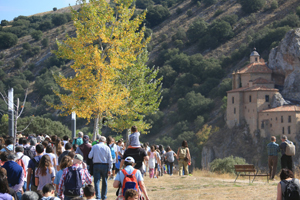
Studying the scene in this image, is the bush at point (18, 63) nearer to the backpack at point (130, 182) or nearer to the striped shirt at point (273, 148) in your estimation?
the striped shirt at point (273, 148)

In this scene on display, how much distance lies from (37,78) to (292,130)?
6802cm

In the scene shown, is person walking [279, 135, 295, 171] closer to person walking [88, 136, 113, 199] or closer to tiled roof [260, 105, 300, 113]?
person walking [88, 136, 113, 199]

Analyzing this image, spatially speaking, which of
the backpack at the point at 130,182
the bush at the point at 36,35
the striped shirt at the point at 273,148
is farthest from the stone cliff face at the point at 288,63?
the bush at the point at 36,35

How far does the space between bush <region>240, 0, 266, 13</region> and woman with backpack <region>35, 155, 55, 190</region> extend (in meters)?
109

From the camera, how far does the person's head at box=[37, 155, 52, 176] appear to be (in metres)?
9.16

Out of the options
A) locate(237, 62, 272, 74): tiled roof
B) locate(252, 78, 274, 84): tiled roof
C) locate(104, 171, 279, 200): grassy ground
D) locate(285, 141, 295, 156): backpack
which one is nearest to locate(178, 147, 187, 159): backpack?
locate(104, 171, 279, 200): grassy ground

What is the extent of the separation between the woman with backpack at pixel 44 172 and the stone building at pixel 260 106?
6607 cm

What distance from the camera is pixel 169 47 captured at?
11781 cm

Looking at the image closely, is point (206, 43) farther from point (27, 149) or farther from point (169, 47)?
point (27, 149)

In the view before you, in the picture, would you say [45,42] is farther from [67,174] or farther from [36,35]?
[67,174]

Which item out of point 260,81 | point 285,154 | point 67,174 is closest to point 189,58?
point 260,81

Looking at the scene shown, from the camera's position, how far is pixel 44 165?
9.16 m

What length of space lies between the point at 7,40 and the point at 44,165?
123 m

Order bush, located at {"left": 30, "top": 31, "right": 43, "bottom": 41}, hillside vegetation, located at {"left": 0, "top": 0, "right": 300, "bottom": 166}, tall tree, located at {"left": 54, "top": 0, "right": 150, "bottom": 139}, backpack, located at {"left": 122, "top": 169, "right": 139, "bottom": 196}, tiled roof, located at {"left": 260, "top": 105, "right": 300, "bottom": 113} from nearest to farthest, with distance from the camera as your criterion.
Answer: backpack, located at {"left": 122, "top": 169, "right": 139, "bottom": 196}, tall tree, located at {"left": 54, "top": 0, "right": 150, "bottom": 139}, tiled roof, located at {"left": 260, "top": 105, "right": 300, "bottom": 113}, hillside vegetation, located at {"left": 0, "top": 0, "right": 300, "bottom": 166}, bush, located at {"left": 30, "top": 31, "right": 43, "bottom": 41}
